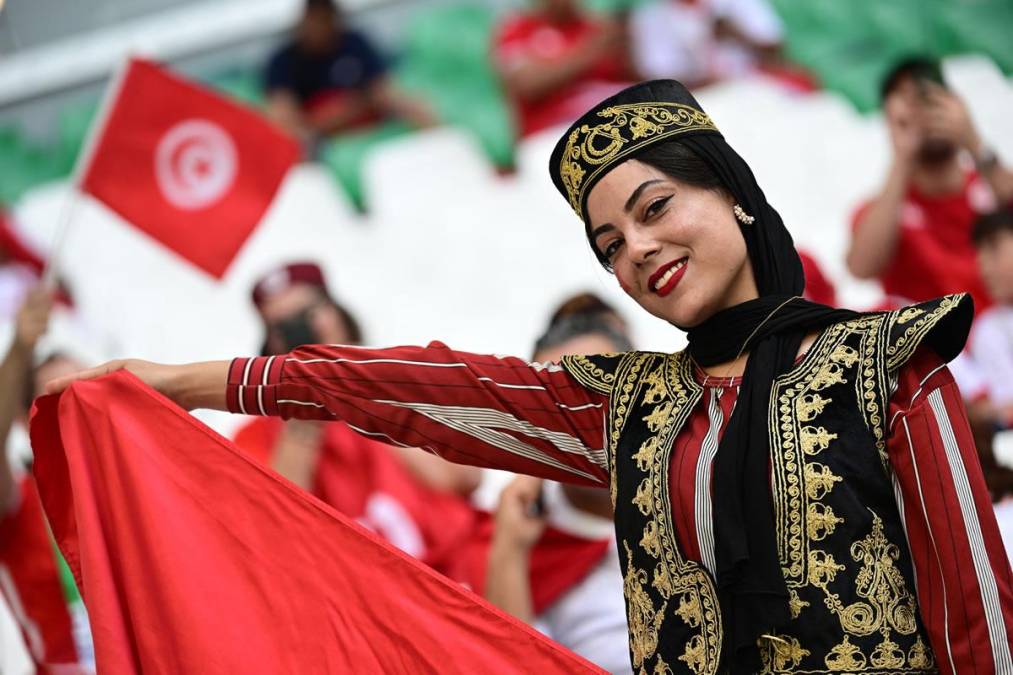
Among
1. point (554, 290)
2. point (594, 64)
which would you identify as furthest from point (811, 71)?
point (554, 290)

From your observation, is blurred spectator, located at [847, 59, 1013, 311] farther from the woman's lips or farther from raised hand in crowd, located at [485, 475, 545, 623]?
the woman's lips

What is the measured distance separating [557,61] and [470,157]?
2.17 feet

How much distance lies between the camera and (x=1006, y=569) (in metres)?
1.47

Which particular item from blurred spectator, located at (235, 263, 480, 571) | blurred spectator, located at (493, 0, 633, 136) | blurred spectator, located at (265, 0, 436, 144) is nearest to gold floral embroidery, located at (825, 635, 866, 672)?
blurred spectator, located at (235, 263, 480, 571)

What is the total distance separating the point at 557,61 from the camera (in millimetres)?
5246

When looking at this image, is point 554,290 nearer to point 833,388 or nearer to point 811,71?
point 811,71

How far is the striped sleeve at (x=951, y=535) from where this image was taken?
1.45 m

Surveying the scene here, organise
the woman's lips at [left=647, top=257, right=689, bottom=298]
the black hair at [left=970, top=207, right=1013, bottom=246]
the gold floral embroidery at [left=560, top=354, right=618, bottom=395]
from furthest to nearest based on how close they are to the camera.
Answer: the black hair at [left=970, top=207, right=1013, bottom=246]
the gold floral embroidery at [left=560, top=354, right=618, bottom=395]
the woman's lips at [left=647, top=257, right=689, bottom=298]

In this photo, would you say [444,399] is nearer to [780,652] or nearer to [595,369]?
[595,369]

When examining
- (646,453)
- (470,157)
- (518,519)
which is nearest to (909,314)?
(646,453)

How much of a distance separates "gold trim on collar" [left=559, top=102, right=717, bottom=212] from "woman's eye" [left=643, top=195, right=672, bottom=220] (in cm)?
8

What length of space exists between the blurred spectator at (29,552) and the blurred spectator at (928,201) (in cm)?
258

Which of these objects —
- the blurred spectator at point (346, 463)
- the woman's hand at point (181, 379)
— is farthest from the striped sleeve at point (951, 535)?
the blurred spectator at point (346, 463)

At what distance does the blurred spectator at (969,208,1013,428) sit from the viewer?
390 centimetres
